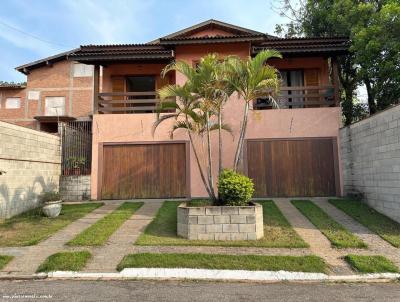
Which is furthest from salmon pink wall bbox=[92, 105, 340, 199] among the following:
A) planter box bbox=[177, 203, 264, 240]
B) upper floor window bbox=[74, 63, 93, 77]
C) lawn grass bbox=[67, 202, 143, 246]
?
upper floor window bbox=[74, 63, 93, 77]

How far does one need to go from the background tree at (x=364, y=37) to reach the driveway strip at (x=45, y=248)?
10.9 m

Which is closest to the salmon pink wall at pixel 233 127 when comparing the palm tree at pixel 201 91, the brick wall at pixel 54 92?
the palm tree at pixel 201 91

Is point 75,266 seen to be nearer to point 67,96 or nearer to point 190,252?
point 190,252

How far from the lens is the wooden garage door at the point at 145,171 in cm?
1172

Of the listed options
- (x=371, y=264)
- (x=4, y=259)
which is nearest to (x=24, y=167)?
(x=4, y=259)

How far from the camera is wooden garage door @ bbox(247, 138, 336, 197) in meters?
11.4

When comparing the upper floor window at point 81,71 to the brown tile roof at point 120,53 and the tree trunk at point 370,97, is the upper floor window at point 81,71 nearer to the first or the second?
the brown tile roof at point 120,53

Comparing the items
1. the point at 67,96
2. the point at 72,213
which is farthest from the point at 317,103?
the point at 67,96

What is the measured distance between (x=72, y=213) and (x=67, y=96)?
14.9m

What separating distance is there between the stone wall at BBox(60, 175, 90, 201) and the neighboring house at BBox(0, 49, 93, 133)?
36.3ft

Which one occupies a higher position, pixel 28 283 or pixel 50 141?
pixel 50 141

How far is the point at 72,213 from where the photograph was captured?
9.48 metres

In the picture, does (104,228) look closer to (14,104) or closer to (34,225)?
(34,225)

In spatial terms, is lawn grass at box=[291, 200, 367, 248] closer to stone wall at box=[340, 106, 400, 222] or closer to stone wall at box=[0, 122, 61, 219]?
stone wall at box=[340, 106, 400, 222]
